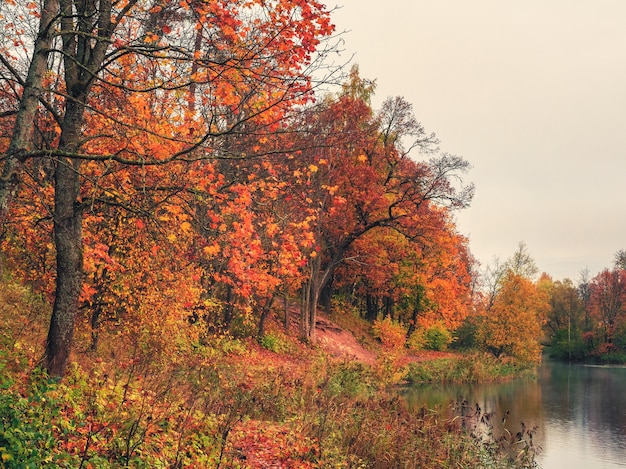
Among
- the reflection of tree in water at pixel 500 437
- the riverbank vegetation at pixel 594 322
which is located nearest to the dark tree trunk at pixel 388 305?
the reflection of tree in water at pixel 500 437

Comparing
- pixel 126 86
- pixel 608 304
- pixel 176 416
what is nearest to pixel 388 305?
pixel 176 416

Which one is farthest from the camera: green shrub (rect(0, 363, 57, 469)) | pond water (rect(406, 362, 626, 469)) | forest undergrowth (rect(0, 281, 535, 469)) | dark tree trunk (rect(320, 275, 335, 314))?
dark tree trunk (rect(320, 275, 335, 314))

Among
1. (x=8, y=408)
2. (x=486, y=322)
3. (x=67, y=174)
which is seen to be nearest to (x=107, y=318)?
(x=67, y=174)

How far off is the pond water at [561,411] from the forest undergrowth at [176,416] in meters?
2.36

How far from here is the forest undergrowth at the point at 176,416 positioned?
19.5 feet

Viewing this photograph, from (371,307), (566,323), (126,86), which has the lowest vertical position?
(566,323)

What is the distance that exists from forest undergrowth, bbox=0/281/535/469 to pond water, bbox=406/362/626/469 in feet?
7.74

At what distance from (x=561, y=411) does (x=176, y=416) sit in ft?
74.0

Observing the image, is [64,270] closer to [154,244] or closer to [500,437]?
[154,244]

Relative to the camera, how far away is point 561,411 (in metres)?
24.7

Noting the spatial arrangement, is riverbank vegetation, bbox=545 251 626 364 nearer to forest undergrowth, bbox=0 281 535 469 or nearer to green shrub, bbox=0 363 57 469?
forest undergrowth, bbox=0 281 535 469

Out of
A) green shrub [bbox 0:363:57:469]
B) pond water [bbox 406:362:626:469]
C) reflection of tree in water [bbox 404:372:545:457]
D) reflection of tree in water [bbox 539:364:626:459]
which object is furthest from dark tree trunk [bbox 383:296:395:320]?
green shrub [bbox 0:363:57:469]

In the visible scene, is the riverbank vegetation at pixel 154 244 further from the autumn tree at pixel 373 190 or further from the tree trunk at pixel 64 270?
the autumn tree at pixel 373 190

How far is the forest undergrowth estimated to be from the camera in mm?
5949
